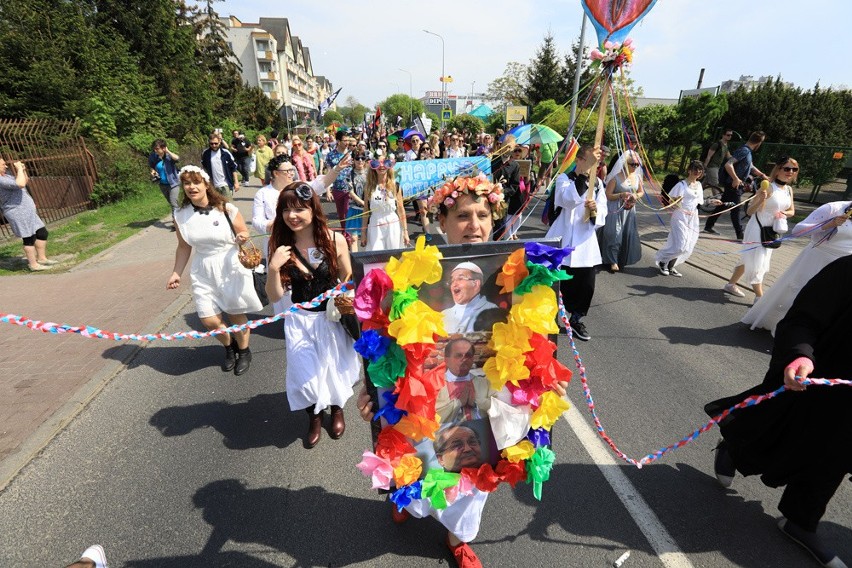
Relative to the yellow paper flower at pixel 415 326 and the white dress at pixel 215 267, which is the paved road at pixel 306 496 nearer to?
the white dress at pixel 215 267

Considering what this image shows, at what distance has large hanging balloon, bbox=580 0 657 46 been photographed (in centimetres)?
346

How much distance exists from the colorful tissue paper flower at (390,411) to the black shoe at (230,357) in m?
3.09

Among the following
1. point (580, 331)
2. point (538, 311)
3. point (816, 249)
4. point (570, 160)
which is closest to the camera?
point (538, 311)

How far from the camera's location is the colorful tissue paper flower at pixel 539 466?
2021 mm

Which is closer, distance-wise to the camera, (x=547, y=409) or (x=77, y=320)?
(x=547, y=409)

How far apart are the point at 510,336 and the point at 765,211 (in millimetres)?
5665

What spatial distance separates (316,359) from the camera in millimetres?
3088

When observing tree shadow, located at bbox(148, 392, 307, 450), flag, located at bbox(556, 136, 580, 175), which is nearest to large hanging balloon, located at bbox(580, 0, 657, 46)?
flag, located at bbox(556, 136, 580, 175)

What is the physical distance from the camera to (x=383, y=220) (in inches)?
247

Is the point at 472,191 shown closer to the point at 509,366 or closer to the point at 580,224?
the point at 509,366

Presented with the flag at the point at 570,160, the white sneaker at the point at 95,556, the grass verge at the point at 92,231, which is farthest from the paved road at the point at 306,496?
the grass verge at the point at 92,231

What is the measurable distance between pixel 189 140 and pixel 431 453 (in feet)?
76.1

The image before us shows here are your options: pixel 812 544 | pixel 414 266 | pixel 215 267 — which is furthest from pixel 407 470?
pixel 215 267

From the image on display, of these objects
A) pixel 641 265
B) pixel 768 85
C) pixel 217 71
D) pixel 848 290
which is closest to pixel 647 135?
pixel 768 85
